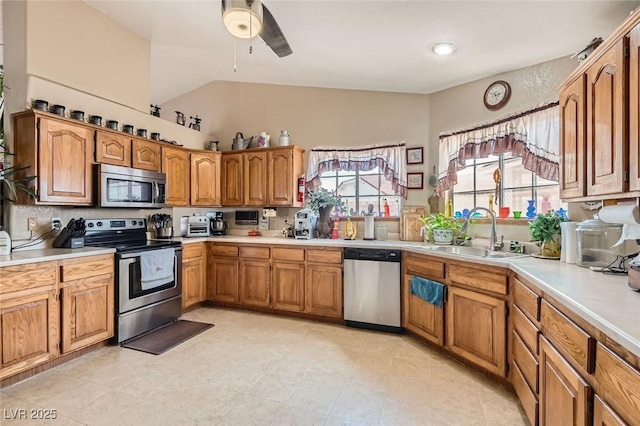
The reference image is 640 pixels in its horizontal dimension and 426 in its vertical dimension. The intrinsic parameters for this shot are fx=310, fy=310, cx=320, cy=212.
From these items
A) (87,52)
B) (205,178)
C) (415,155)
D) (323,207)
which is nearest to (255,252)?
(323,207)

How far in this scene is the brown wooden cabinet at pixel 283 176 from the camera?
13.4 ft

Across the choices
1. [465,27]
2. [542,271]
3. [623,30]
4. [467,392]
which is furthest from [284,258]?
[623,30]

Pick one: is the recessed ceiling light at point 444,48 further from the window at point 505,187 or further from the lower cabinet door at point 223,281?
the lower cabinet door at point 223,281

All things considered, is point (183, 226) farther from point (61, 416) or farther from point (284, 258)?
point (61, 416)

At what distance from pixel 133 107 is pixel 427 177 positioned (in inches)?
142

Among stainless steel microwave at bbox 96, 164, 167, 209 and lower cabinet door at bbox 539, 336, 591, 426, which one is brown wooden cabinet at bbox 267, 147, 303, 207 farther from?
lower cabinet door at bbox 539, 336, 591, 426

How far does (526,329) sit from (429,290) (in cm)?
95

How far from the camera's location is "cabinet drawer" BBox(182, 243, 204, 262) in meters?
3.72

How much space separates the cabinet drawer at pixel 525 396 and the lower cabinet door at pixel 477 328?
0.15 m

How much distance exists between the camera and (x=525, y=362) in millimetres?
1829

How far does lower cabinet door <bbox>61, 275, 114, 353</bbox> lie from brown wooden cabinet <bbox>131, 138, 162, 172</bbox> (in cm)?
132

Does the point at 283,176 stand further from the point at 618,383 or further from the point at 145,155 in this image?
the point at 618,383

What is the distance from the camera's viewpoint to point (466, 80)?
330 cm

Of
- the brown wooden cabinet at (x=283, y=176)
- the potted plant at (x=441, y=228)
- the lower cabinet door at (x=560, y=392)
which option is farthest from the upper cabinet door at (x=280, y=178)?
the lower cabinet door at (x=560, y=392)
